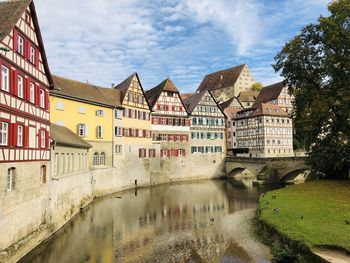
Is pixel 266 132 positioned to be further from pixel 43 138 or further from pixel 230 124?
pixel 43 138

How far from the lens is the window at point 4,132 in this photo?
1259cm

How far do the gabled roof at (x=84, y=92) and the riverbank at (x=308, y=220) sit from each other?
62.3ft

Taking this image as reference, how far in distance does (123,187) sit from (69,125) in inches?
400

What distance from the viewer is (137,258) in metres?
13.8

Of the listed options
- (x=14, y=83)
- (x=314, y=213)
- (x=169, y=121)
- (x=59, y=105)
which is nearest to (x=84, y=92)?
(x=59, y=105)

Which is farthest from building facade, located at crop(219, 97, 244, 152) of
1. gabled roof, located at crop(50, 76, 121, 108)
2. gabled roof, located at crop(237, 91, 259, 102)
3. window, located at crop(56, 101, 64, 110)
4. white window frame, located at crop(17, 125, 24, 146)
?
white window frame, located at crop(17, 125, 24, 146)

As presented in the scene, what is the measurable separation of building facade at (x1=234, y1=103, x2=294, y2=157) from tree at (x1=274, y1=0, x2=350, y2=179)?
25459mm

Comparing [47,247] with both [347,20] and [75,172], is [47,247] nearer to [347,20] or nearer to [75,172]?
[75,172]

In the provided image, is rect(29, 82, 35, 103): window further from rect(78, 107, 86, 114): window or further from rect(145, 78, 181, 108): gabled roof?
rect(145, 78, 181, 108): gabled roof

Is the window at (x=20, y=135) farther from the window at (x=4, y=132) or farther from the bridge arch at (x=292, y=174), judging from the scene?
the bridge arch at (x=292, y=174)

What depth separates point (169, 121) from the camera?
44438 mm

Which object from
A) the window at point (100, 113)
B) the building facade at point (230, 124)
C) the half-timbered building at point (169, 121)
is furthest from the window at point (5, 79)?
the building facade at point (230, 124)

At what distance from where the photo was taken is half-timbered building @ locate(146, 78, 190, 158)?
4325cm

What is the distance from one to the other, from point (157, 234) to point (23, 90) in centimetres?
1035
